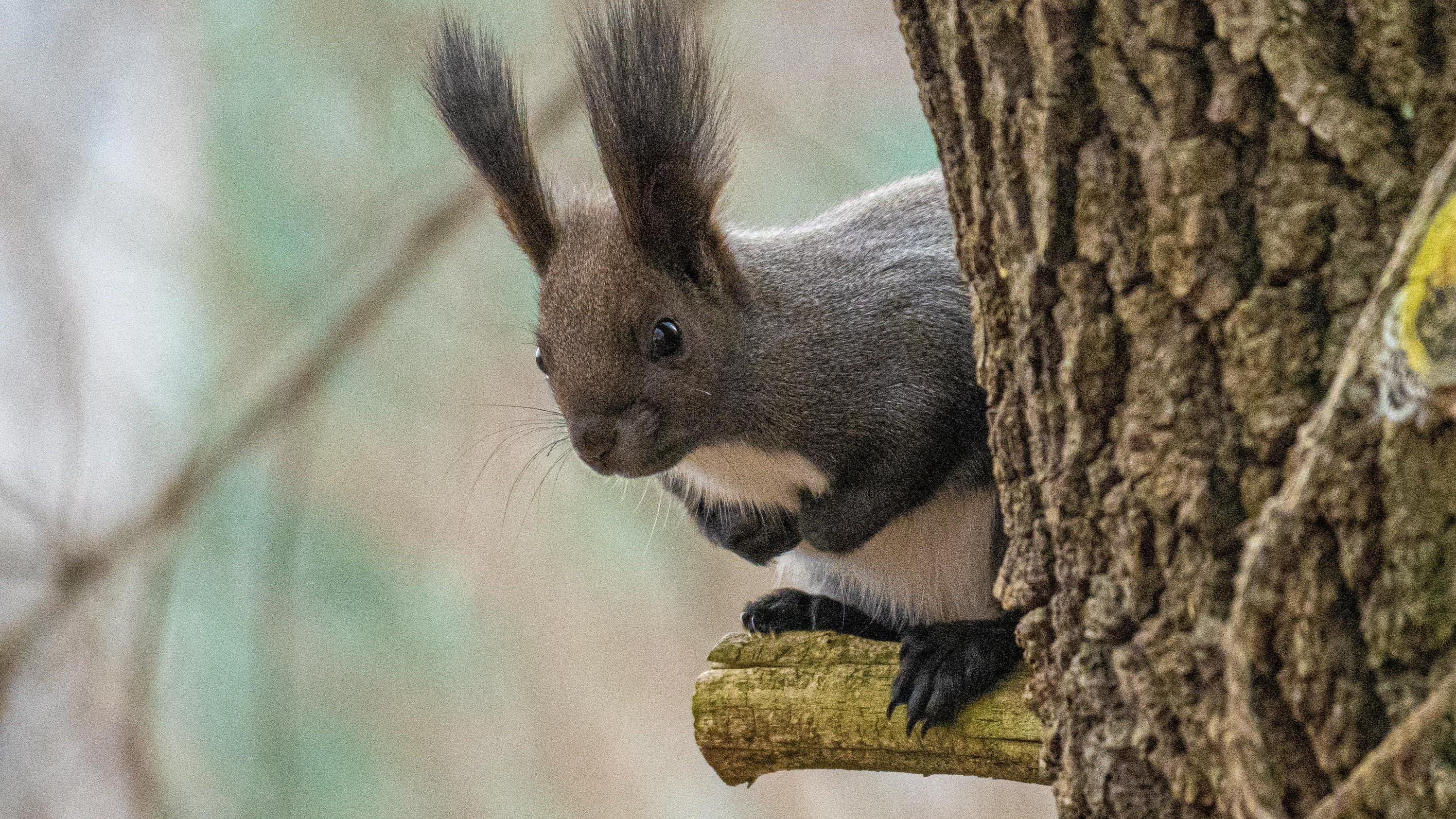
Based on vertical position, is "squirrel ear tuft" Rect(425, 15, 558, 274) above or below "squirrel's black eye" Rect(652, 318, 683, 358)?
above

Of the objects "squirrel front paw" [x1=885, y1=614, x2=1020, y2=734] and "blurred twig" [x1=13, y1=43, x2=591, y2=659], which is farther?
"blurred twig" [x1=13, y1=43, x2=591, y2=659]

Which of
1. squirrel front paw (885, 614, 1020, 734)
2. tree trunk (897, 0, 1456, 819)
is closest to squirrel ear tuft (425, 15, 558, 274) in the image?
squirrel front paw (885, 614, 1020, 734)

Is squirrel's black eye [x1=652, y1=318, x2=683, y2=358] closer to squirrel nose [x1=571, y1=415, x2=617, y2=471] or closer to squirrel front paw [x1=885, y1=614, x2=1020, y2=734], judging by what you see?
squirrel nose [x1=571, y1=415, x2=617, y2=471]

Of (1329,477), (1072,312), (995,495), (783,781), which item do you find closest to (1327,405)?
(1329,477)

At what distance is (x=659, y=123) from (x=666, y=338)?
0.35m

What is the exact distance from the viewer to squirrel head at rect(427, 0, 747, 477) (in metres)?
2.10

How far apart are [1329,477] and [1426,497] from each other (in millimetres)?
62

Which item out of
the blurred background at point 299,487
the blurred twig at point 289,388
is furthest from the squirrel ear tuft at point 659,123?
the blurred twig at point 289,388

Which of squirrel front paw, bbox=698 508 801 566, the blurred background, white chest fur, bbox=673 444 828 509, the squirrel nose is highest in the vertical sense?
the squirrel nose

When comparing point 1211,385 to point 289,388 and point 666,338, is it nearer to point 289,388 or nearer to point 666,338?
point 666,338

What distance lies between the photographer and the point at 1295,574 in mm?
998

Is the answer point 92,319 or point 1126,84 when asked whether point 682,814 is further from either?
point 1126,84

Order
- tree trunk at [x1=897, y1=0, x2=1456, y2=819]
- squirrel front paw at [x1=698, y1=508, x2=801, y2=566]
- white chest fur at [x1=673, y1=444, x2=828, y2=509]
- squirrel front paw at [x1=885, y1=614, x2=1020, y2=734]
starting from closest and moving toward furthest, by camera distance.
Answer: tree trunk at [x1=897, y1=0, x2=1456, y2=819]
squirrel front paw at [x1=885, y1=614, x2=1020, y2=734]
white chest fur at [x1=673, y1=444, x2=828, y2=509]
squirrel front paw at [x1=698, y1=508, x2=801, y2=566]

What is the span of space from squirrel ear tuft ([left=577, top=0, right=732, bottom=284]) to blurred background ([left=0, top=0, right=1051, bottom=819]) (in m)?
2.25
